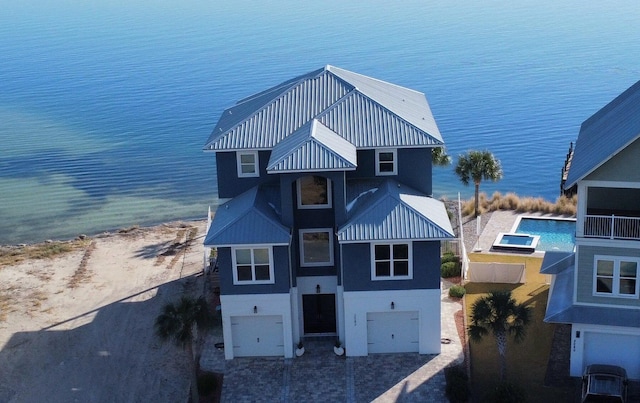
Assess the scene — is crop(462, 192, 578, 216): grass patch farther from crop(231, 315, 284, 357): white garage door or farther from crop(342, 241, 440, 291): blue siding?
crop(231, 315, 284, 357): white garage door

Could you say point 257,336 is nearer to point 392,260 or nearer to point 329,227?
point 329,227

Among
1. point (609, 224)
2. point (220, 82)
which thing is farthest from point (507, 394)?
point (220, 82)

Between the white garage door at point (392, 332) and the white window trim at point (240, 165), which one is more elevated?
the white window trim at point (240, 165)

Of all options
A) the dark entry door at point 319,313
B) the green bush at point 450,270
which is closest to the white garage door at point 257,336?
the dark entry door at point 319,313

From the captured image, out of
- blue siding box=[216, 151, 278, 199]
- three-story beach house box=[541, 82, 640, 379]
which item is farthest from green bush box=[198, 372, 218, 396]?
three-story beach house box=[541, 82, 640, 379]

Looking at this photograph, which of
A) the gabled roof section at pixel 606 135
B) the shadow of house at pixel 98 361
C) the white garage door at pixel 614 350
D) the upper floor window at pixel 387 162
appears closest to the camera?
the gabled roof section at pixel 606 135

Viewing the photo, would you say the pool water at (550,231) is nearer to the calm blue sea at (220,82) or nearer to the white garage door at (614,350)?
the white garage door at (614,350)

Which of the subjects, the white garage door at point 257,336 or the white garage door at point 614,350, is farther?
the white garage door at point 257,336
